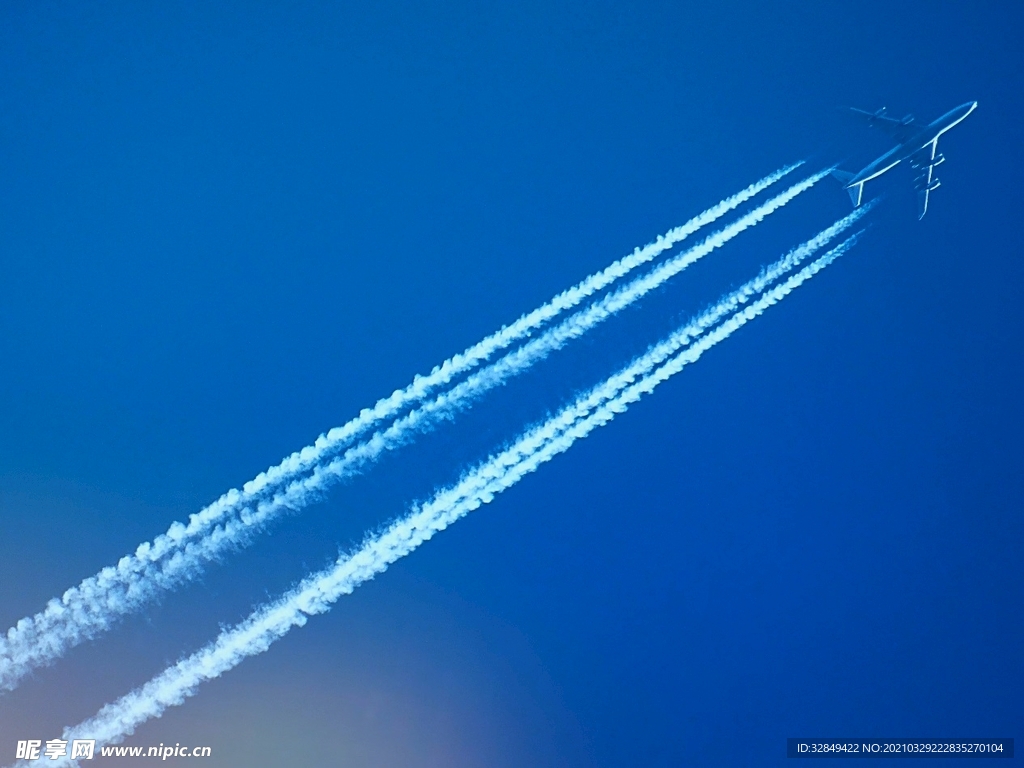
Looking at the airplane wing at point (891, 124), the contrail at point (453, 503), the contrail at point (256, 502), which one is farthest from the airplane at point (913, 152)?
the contrail at point (256, 502)

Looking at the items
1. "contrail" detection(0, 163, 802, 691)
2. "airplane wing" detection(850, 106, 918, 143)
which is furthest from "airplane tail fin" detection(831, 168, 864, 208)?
"contrail" detection(0, 163, 802, 691)

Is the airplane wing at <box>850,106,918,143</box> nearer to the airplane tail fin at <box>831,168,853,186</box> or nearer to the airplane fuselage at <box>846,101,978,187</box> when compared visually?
the airplane fuselage at <box>846,101,978,187</box>

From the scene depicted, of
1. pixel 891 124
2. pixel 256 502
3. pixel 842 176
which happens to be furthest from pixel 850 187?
pixel 256 502

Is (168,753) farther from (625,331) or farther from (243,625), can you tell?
(625,331)

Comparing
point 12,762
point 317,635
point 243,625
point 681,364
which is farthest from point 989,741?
point 12,762

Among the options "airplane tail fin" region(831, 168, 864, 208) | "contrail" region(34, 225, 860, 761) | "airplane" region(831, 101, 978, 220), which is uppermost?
"airplane" region(831, 101, 978, 220)

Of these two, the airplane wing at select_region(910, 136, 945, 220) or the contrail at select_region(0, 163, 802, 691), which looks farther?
the airplane wing at select_region(910, 136, 945, 220)

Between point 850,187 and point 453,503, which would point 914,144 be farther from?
point 453,503
